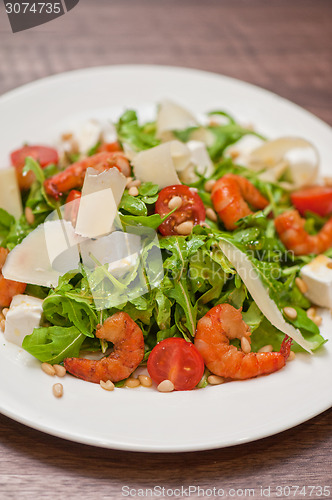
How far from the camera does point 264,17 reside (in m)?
5.54

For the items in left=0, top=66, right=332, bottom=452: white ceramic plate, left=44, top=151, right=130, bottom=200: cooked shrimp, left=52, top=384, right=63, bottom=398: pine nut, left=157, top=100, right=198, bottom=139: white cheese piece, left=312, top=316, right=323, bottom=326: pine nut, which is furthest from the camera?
left=157, top=100, right=198, bottom=139: white cheese piece

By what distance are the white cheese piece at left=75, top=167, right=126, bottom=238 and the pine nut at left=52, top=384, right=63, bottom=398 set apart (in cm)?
73

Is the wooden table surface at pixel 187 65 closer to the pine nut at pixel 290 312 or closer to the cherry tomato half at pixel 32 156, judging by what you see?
the pine nut at pixel 290 312

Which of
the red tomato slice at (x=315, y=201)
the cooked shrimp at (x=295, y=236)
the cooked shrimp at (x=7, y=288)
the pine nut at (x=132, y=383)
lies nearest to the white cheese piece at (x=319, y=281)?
the cooked shrimp at (x=295, y=236)

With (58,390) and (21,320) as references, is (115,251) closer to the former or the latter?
(21,320)

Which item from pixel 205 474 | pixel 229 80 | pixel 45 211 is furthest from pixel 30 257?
pixel 229 80

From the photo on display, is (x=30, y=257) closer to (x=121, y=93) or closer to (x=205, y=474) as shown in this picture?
(x=205, y=474)

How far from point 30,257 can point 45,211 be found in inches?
17.6

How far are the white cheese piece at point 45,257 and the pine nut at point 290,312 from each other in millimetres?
1113

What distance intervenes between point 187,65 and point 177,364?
10.6 feet

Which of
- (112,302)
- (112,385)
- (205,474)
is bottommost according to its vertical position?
(205,474)

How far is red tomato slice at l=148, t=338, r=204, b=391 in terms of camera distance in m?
2.41

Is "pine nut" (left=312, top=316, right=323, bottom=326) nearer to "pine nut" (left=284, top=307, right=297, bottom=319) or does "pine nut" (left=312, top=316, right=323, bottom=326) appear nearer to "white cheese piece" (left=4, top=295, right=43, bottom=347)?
"pine nut" (left=284, top=307, right=297, bottom=319)

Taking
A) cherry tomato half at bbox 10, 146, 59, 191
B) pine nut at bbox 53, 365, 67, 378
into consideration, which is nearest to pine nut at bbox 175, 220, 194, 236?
pine nut at bbox 53, 365, 67, 378
